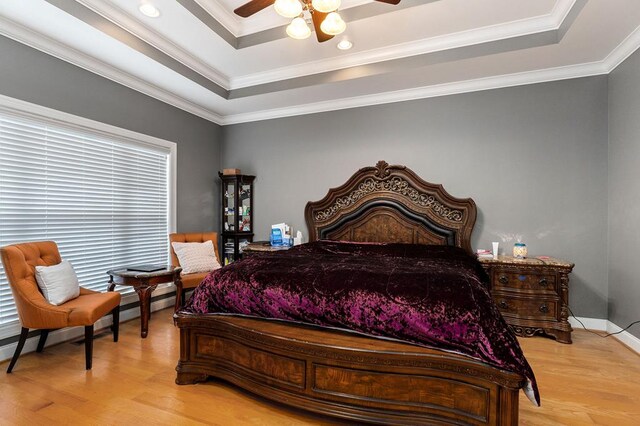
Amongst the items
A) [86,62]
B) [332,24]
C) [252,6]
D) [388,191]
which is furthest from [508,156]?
[86,62]

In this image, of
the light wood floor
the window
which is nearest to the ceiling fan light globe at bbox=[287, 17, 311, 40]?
the window

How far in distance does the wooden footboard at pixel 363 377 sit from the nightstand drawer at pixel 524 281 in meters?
1.95

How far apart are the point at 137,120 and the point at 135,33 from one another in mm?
1108

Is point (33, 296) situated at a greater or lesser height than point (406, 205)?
lesser

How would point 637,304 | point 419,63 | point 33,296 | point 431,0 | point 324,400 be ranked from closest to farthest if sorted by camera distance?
point 324,400 < point 33,296 < point 431,0 < point 637,304 < point 419,63

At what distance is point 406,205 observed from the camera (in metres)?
3.97

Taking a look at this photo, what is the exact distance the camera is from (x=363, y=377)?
1.78 meters

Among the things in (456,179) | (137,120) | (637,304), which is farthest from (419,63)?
(137,120)

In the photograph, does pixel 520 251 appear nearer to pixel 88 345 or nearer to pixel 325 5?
pixel 325 5

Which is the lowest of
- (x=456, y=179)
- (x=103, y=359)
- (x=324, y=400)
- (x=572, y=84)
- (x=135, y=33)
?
(x=103, y=359)

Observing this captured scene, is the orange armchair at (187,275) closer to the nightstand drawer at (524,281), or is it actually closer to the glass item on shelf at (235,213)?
the glass item on shelf at (235,213)

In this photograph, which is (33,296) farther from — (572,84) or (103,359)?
(572,84)

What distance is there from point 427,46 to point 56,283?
4077mm

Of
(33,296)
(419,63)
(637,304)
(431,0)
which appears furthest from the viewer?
(419,63)
